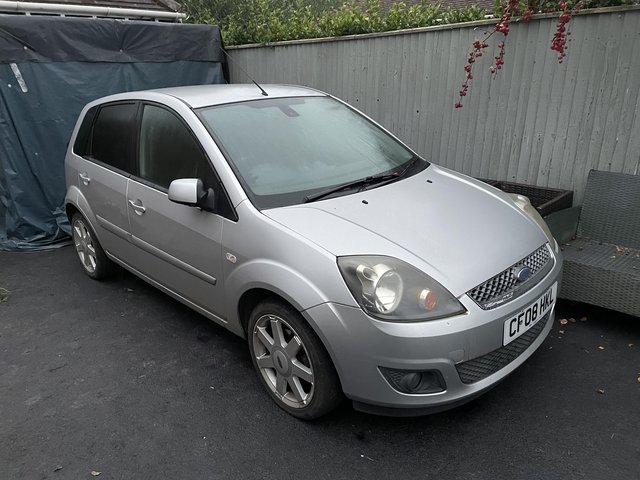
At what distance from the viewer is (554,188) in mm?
4242

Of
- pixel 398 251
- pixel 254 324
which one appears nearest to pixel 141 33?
pixel 254 324

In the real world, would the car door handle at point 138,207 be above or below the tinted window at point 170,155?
below

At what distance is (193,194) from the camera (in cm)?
258

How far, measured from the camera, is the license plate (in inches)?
87.4

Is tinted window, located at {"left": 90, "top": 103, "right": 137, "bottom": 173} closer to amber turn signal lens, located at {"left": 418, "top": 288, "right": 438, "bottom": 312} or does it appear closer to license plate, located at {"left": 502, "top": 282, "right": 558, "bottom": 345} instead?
amber turn signal lens, located at {"left": 418, "top": 288, "right": 438, "bottom": 312}

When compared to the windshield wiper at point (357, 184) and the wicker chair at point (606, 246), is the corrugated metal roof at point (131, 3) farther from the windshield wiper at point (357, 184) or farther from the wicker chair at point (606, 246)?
the wicker chair at point (606, 246)

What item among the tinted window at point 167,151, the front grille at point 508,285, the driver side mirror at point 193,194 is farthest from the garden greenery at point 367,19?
the driver side mirror at point 193,194

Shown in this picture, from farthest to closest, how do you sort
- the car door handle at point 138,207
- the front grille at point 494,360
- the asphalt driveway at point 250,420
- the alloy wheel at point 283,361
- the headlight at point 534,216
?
the car door handle at point 138,207 < the headlight at point 534,216 < the alloy wheel at point 283,361 < the asphalt driveway at point 250,420 < the front grille at point 494,360

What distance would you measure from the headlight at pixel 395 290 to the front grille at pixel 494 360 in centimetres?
27

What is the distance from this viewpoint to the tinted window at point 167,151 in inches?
113

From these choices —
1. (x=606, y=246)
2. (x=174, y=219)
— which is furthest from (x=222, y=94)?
(x=606, y=246)

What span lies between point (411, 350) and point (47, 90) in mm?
5268

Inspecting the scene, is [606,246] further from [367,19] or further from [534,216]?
[367,19]

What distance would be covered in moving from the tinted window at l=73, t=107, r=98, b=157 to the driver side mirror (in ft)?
6.32
